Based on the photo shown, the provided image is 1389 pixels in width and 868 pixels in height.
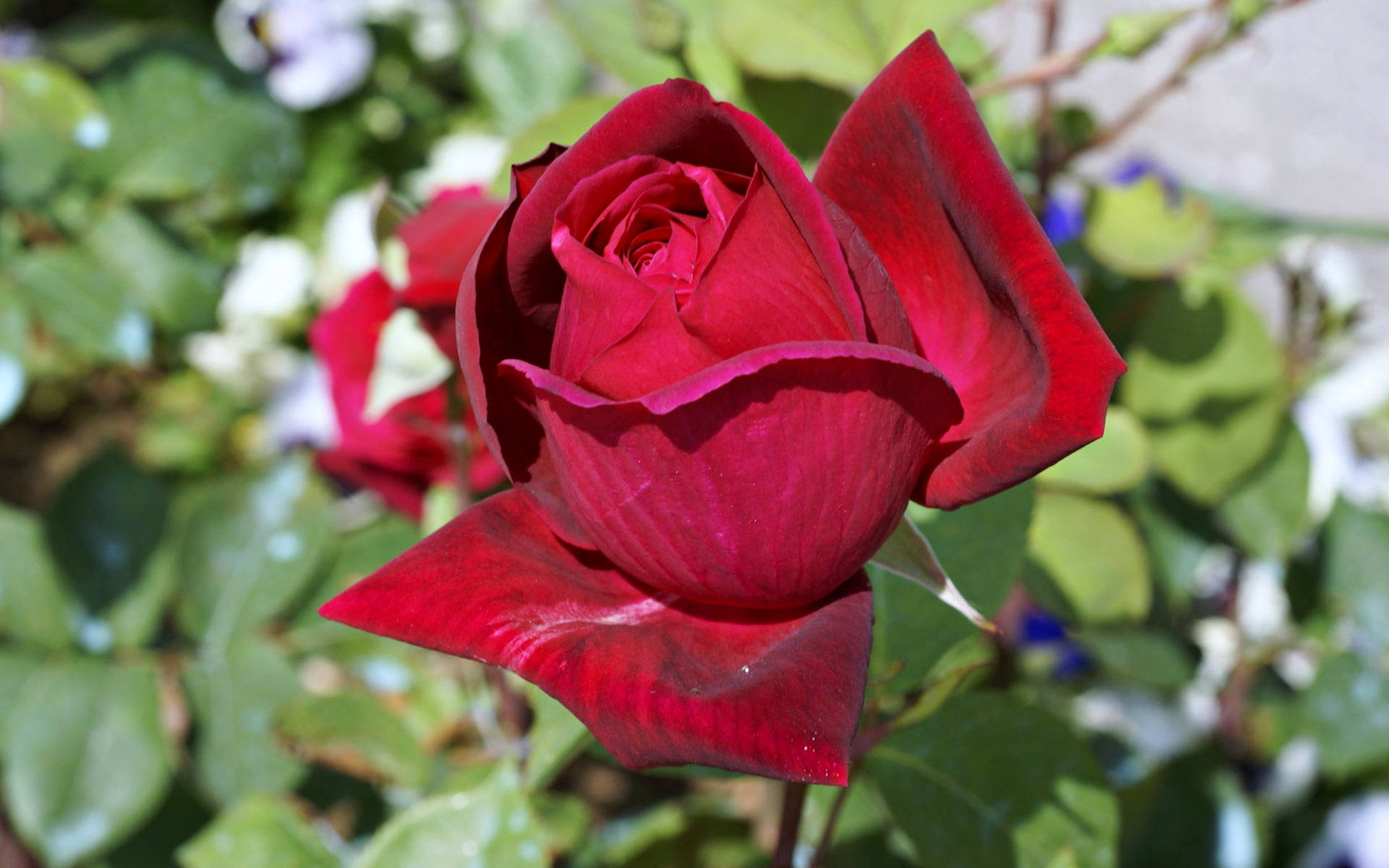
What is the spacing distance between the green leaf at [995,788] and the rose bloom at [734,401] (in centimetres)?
19

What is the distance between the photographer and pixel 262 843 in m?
0.55

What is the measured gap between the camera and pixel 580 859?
0.70 m

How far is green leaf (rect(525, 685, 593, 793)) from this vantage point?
1.28ft

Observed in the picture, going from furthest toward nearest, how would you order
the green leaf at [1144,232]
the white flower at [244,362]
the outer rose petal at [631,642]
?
1. the white flower at [244,362]
2. the green leaf at [1144,232]
3. the outer rose petal at [631,642]

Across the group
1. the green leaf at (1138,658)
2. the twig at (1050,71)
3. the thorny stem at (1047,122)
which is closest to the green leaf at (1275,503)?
the green leaf at (1138,658)

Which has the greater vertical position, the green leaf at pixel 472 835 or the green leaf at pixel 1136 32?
the green leaf at pixel 1136 32

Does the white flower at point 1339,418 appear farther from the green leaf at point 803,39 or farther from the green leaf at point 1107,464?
the green leaf at point 803,39

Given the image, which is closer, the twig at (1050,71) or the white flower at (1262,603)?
the twig at (1050,71)

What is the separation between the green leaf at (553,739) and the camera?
391 millimetres

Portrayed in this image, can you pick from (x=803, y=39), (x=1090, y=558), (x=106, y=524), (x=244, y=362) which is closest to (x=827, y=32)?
(x=803, y=39)

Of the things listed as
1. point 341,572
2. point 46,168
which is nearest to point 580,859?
point 341,572

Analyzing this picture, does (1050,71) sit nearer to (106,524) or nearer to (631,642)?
(631,642)

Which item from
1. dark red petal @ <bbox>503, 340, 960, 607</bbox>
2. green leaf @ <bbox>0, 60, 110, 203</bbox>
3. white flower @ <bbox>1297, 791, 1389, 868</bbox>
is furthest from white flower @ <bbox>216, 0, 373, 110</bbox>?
white flower @ <bbox>1297, 791, 1389, 868</bbox>

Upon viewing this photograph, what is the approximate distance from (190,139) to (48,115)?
0.36 ft
